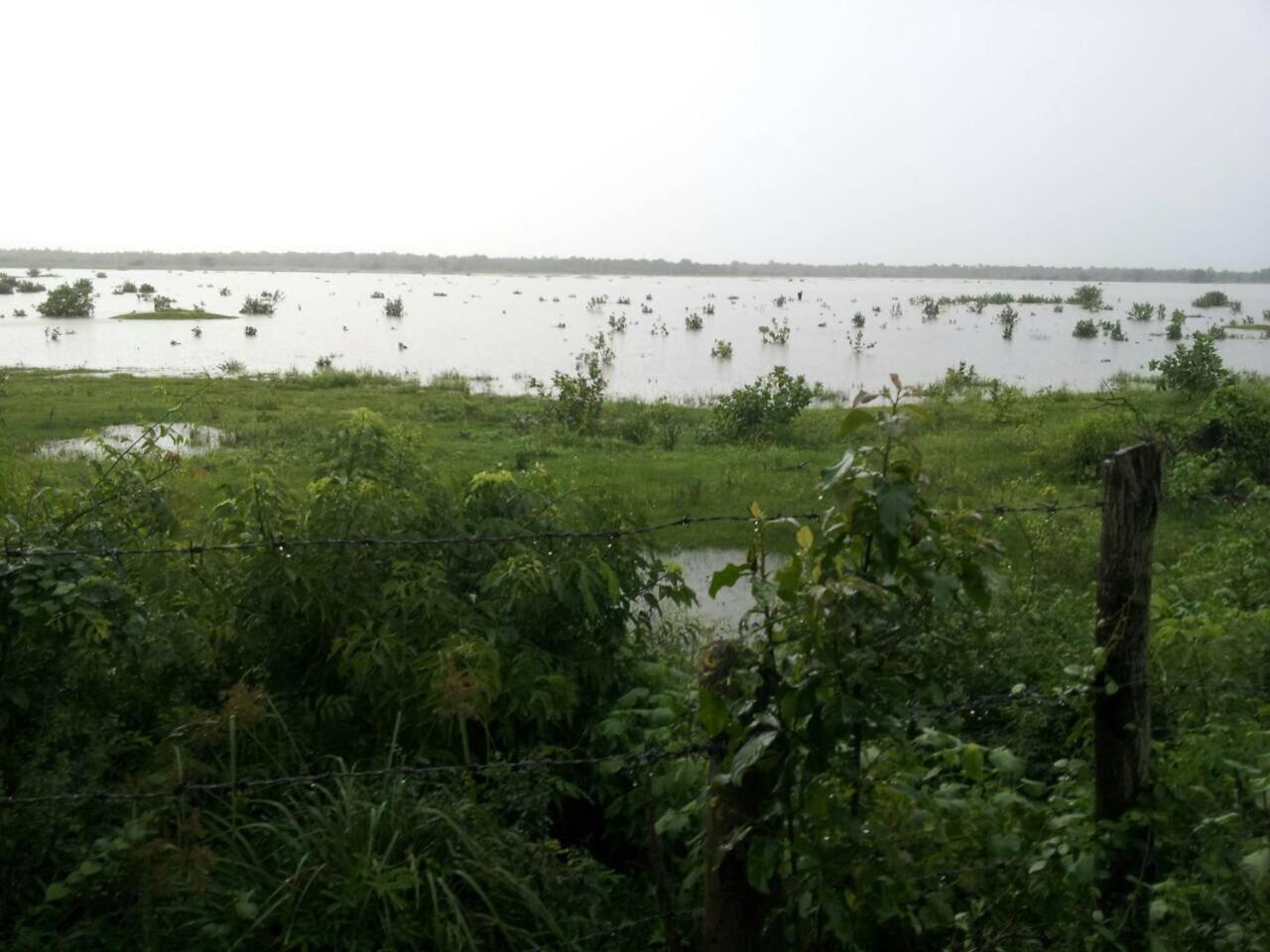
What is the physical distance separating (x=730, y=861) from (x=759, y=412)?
605 inches

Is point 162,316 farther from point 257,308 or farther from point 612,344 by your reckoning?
point 612,344

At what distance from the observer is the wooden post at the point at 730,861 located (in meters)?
2.87

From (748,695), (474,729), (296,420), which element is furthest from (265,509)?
(296,420)

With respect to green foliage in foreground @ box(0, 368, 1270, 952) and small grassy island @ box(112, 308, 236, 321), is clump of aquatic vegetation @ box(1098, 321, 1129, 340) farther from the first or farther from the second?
green foliage in foreground @ box(0, 368, 1270, 952)

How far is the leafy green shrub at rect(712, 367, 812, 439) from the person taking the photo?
1780 centimetres

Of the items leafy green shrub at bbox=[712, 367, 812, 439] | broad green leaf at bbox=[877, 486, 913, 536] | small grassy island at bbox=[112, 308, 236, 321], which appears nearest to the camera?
broad green leaf at bbox=[877, 486, 913, 536]

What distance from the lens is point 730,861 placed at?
2.91 meters

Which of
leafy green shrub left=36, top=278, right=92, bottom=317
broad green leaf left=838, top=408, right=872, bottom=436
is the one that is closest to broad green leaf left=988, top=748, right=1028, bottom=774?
broad green leaf left=838, top=408, right=872, bottom=436

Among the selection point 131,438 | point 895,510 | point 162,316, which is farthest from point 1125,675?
point 162,316

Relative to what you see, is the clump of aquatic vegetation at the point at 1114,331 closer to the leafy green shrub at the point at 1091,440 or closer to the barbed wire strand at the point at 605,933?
the leafy green shrub at the point at 1091,440

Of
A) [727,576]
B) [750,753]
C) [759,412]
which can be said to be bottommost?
[759,412]

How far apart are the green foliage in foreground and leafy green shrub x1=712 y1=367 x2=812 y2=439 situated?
11824 mm

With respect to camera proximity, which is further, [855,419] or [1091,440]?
[1091,440]

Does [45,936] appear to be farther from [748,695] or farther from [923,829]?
[923,829]
